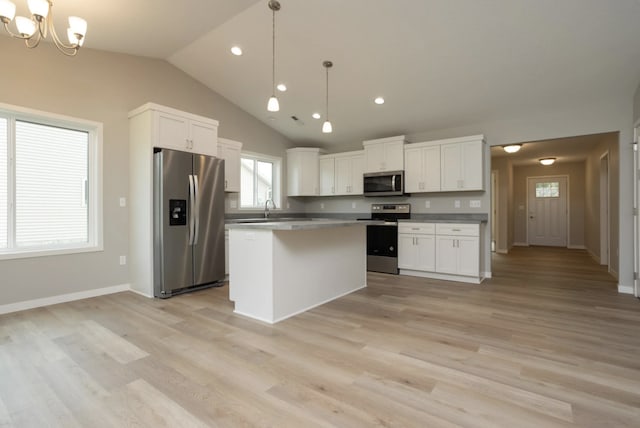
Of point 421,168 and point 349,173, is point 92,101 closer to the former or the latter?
point 349,173

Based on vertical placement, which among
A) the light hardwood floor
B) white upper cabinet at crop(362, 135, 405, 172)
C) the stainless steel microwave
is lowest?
the light hardwood floor

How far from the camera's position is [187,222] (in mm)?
4121

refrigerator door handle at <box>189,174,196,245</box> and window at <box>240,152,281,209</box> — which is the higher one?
window at <box>240,152,281,209</box>

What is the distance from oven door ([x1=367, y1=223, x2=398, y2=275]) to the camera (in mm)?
5348

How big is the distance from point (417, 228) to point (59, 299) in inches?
193

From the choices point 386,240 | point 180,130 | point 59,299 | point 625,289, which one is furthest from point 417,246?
point 59,299

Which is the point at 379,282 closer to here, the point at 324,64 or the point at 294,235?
the point at 294,235

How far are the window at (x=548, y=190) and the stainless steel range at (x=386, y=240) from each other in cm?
647

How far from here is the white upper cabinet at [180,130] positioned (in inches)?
156

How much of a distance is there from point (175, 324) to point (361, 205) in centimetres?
421

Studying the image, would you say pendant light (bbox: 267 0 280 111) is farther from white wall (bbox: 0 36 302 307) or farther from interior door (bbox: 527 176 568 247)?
interior door (bbox: 527 176 568 247)

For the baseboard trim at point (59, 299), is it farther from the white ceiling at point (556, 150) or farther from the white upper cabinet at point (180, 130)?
the white ceiling at point (556, 150)

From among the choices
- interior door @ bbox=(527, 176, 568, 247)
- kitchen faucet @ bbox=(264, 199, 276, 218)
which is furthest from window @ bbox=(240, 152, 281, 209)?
interior door @ bbox=(527, 176, 568, 247)

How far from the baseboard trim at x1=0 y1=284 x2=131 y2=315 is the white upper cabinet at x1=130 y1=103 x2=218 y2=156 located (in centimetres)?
196
